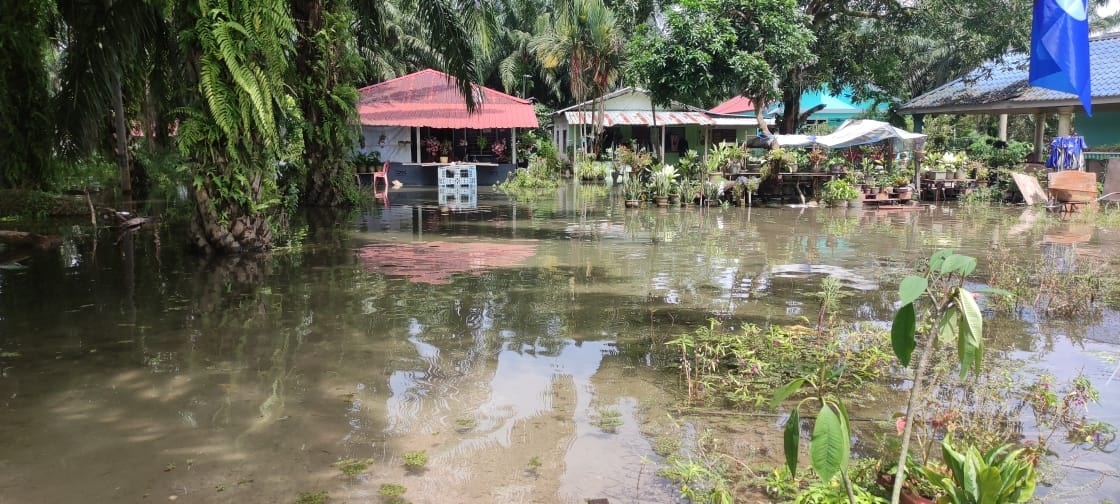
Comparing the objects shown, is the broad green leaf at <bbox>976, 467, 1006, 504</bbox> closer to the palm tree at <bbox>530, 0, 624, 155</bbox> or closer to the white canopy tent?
the white canopy tent

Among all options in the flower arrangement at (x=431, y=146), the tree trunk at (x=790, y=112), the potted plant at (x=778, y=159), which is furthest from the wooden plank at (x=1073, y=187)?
the flower arrangement at (x=431, y=146)

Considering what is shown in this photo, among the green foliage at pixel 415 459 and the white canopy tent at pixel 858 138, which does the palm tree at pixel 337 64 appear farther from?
the green foliage at pixel 415 459

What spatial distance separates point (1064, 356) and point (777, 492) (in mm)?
3305

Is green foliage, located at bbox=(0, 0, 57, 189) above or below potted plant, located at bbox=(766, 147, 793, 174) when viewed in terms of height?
above

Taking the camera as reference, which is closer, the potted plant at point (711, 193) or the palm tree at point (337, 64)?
the palm tree at point (337, 64)

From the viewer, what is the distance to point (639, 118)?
31188mm

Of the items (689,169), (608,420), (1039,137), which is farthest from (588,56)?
(608,420)

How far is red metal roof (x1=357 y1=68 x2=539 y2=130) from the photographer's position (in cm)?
2456

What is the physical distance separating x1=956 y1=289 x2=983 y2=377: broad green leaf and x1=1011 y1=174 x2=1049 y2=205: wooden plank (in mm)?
16689

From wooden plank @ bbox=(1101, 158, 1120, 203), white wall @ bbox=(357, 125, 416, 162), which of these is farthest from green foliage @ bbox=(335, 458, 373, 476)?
white wall @ bbox=(357, 125, 416, 162)

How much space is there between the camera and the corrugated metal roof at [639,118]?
2994 cm

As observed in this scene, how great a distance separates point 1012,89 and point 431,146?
17818 millimetres

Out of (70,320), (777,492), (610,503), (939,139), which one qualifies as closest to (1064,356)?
(777,492)

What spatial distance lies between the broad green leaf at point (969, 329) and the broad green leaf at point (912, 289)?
21 centimetres
